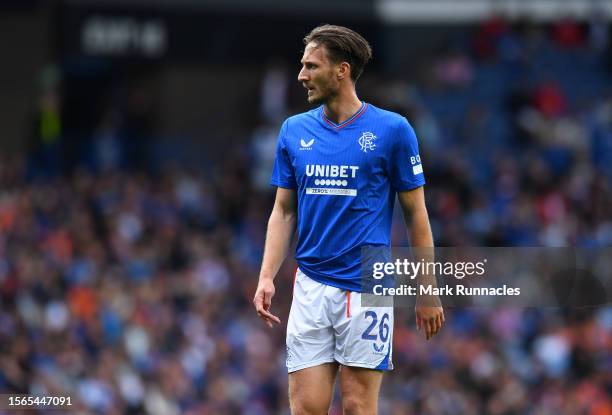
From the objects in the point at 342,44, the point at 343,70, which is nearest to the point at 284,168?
the point at 343,70

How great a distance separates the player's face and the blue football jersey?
0.19 meters

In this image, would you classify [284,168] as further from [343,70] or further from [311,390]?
[311,390]

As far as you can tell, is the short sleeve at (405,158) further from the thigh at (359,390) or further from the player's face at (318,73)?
the thigh at (359,390)

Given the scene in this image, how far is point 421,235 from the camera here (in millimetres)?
6270

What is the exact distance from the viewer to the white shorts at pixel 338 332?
6238 millimetres

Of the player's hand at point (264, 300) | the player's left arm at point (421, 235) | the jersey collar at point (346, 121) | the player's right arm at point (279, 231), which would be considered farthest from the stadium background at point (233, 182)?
the player's left arm at point (421, 235)

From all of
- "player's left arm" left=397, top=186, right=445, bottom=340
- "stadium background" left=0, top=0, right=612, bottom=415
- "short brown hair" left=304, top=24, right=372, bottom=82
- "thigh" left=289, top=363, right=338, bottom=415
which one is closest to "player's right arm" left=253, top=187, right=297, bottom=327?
"thigh" left=289, top=363, right=338, bottom=415

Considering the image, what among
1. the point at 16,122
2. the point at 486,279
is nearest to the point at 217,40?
the point at 16,122

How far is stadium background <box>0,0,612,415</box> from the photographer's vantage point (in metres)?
15.0

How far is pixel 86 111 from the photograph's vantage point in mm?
20938

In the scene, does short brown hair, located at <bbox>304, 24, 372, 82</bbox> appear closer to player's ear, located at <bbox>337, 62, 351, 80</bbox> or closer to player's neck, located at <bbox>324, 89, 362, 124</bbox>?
player's ear, located at <bbox>337, 62, 351, 80</bbox>

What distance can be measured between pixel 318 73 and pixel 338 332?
1308mm

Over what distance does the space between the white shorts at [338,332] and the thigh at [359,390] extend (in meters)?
0.04

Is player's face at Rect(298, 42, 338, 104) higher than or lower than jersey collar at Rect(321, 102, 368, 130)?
higher
